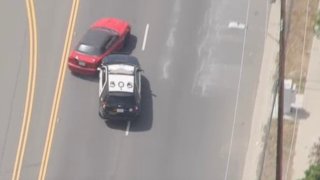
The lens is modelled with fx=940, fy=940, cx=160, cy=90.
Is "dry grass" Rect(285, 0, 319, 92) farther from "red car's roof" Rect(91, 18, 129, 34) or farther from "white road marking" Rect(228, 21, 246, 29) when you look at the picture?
"red car's roof" Rect(91, 18, 129, 34)

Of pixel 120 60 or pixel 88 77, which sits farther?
pixel 88 77

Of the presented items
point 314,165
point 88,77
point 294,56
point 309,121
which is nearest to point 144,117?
point 88,77

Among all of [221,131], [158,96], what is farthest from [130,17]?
[221,131]

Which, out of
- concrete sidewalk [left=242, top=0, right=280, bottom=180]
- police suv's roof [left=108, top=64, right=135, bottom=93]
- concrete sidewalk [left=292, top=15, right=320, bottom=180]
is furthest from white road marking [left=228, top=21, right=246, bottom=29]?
police suv's roof [left=108, top=64, right=135, bottom=93]

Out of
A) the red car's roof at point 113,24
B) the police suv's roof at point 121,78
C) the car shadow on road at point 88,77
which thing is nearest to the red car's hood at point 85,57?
the car shadow on road at point 88,77

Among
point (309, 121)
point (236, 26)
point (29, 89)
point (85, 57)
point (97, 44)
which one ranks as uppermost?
point (236, 26)

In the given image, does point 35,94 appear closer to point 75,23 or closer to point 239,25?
point 75,23

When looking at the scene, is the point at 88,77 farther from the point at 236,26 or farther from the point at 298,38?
the point at 298,38
